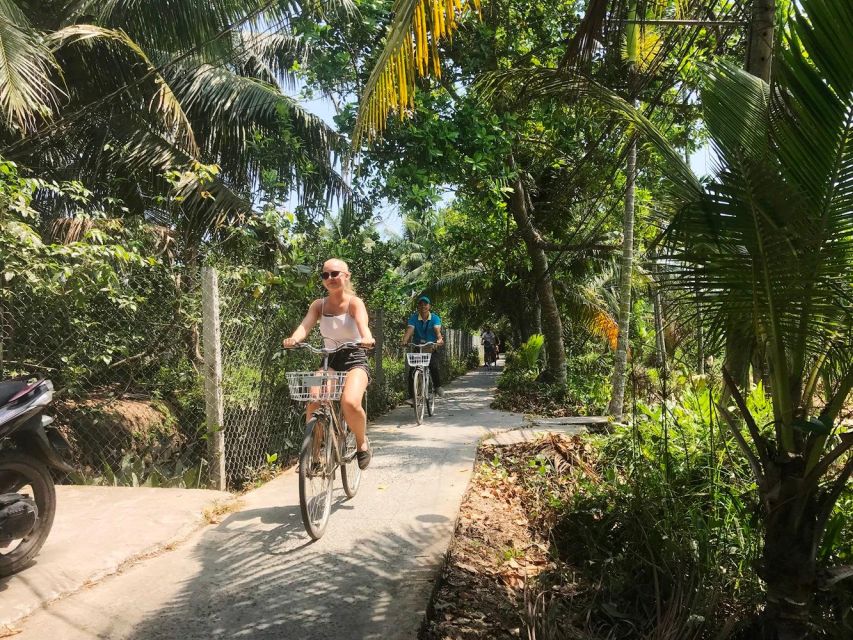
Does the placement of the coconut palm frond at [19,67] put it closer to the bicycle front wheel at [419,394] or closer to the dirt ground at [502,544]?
the bicycle front wheel at [419,394]

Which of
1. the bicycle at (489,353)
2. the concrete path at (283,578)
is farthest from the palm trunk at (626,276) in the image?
the bicycle at (489,353)

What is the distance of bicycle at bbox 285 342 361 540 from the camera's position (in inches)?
145

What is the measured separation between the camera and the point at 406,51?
132 inches

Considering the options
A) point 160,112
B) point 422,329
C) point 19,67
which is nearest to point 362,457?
point 422,329

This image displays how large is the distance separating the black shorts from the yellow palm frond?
62.2 inches

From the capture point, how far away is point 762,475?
277 cm

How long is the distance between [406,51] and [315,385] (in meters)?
2.03

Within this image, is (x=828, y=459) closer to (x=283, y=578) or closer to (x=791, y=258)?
(x=791, y=258)

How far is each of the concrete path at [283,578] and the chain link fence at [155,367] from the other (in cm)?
81

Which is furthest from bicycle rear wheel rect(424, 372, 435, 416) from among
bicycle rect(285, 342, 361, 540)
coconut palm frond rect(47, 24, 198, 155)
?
coconut palm frond rect(47, 24, 198, 155)

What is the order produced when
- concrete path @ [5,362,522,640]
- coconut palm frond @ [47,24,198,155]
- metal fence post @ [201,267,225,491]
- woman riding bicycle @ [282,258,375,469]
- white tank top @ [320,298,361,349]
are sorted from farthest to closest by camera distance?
coconut palm frond @ [47,24,198,155], metal fence post @ [201,267,225,491], white tank top @ [320,298,361,349], woman riding bicycle @ [282,258,375,469], concrete path @ [5,362,522,640]

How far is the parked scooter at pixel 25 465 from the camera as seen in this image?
304 centimetres

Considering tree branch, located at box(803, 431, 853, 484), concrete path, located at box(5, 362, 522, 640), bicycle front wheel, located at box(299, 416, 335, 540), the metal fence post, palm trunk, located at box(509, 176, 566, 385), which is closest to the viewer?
tree branch, located at box(803, 431, 853, 484)

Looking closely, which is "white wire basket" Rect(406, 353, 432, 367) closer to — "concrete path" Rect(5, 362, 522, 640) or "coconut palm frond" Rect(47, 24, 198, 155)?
"concrete path" Rect(5, 362, 522, 640)
